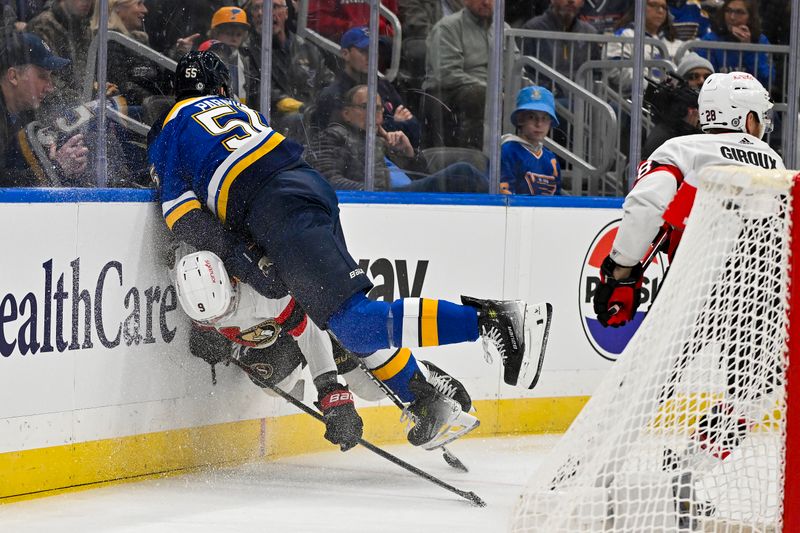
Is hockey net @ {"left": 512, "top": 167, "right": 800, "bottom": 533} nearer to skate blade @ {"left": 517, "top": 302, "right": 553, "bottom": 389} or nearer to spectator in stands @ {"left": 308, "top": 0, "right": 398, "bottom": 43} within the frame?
skate blade @ {"left": 517, "top": 302, "right": 553, "bottom": 389}

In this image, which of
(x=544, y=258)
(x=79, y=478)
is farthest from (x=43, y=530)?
(x=544, y=258)

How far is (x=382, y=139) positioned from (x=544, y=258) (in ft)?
2.63

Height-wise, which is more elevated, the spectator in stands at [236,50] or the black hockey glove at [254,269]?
the spectator in stands at [236,50]

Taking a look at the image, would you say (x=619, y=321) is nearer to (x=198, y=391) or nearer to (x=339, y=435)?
(x=339, y=435)

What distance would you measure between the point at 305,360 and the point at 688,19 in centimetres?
248

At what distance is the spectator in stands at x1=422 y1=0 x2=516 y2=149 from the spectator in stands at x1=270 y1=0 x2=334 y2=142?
483 millimetres

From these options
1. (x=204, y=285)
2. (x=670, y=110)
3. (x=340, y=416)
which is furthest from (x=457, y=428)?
(x=670, y=110)

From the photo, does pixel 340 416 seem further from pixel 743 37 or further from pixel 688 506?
pixel 743 37

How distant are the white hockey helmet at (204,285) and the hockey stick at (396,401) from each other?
0.54 meters

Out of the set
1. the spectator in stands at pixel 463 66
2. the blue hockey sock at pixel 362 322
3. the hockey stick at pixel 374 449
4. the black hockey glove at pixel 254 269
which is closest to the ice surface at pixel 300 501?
the hockey stick at pixel 374 449

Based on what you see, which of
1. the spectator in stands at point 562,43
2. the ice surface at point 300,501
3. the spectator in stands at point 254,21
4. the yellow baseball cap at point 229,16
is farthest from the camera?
the spectator in stands at point 562,43

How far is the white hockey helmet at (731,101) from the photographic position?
11.9ft

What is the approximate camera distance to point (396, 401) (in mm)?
4070

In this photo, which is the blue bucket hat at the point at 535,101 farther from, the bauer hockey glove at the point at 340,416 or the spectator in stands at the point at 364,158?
the bauer hockey glove at the point at 340,416
